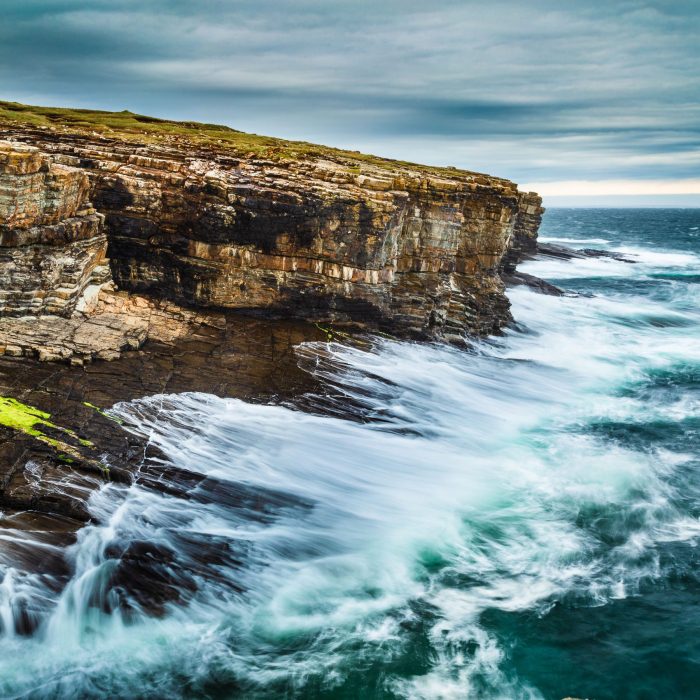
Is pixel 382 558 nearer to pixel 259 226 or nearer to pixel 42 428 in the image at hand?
pixel 42 428

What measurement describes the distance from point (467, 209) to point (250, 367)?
50.9 feet

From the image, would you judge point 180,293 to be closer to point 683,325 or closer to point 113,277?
point 113,277

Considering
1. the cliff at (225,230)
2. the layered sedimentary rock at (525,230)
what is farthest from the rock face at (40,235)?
the layered sedimentary rock at (525,230)

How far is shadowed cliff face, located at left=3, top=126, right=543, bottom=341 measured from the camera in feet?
68.3

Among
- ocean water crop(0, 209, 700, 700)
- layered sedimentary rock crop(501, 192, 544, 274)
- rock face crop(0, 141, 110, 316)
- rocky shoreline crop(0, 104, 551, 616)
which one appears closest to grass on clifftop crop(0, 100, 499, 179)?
rocky shoreline crop(0, 104, 551, 616)

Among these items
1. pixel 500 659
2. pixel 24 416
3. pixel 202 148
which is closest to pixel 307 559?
pixel 500 659

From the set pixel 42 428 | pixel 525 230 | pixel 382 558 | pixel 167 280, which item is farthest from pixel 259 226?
pixel 525 230

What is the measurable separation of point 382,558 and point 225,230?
13.2m

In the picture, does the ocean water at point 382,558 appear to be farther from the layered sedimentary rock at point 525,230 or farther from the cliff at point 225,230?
the layered sedimentary rock at point 525,230

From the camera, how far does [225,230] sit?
21.0 m

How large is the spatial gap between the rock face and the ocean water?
548 centimetres

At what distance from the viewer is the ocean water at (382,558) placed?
9992 millimetres

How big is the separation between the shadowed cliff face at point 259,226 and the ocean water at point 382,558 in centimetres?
279

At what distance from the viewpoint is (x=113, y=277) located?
→ 21.3 m
